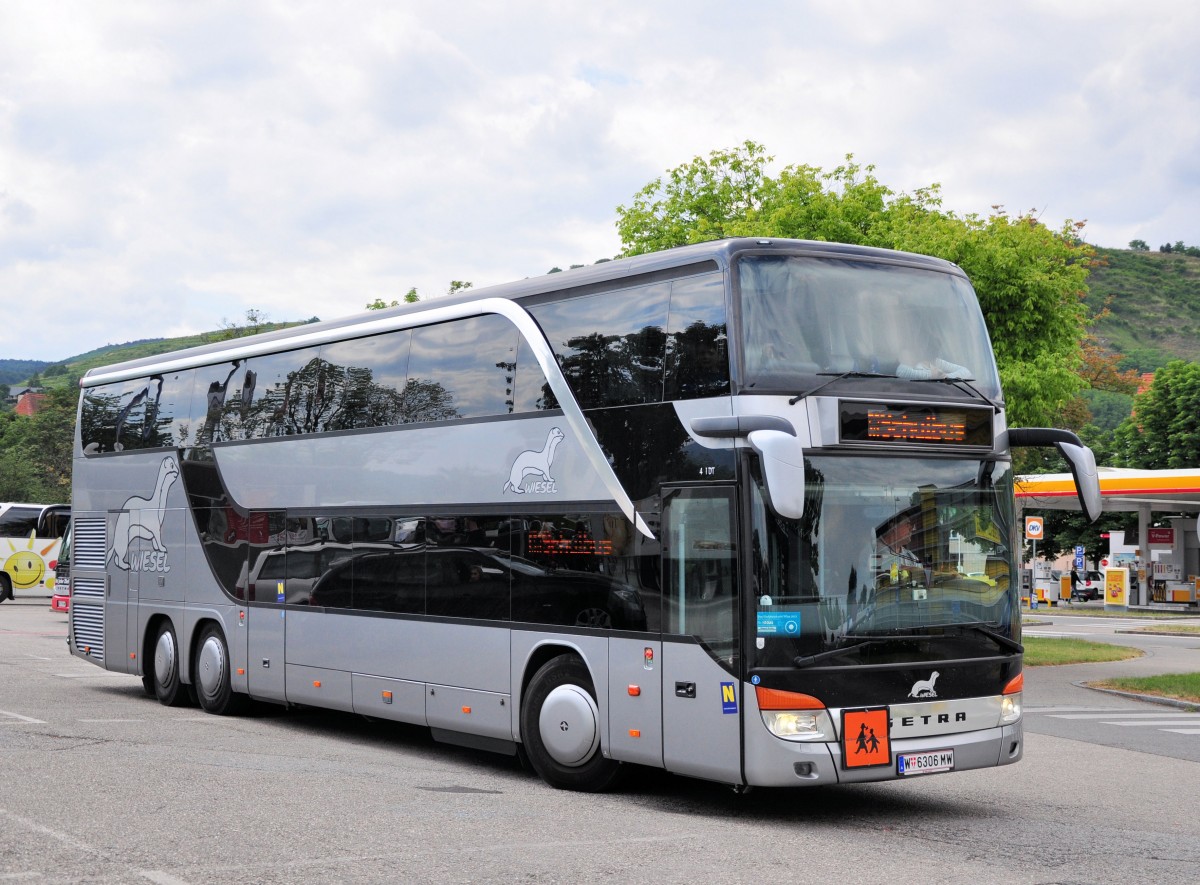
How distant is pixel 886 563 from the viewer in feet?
32.7

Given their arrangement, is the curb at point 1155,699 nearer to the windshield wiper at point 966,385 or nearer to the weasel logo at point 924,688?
the windshield wiper at point 966,385

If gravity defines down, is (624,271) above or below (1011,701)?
above

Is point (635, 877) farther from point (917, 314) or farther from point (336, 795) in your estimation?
point (917, 314)

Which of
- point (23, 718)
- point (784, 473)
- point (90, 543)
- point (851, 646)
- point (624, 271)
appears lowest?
point (23, 718)

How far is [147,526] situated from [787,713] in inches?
437

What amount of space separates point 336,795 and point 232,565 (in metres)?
6.43

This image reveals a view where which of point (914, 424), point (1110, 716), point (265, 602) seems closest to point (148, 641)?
point (265, 602)

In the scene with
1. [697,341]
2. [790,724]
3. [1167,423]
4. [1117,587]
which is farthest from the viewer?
[1167,423]

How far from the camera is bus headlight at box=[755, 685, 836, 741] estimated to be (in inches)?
377

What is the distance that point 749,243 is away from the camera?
10.3m

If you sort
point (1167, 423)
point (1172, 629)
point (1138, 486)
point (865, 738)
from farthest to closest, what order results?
point (1167, 423) < point (1138, 486) < point (1172, 629) < point (865, 738)

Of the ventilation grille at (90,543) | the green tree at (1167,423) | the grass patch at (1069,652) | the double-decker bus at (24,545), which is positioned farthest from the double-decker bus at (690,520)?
the green tree at (1167,423)

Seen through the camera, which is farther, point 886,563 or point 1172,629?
point 1172,629

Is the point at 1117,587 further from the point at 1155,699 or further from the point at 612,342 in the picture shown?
the point at 612,342
